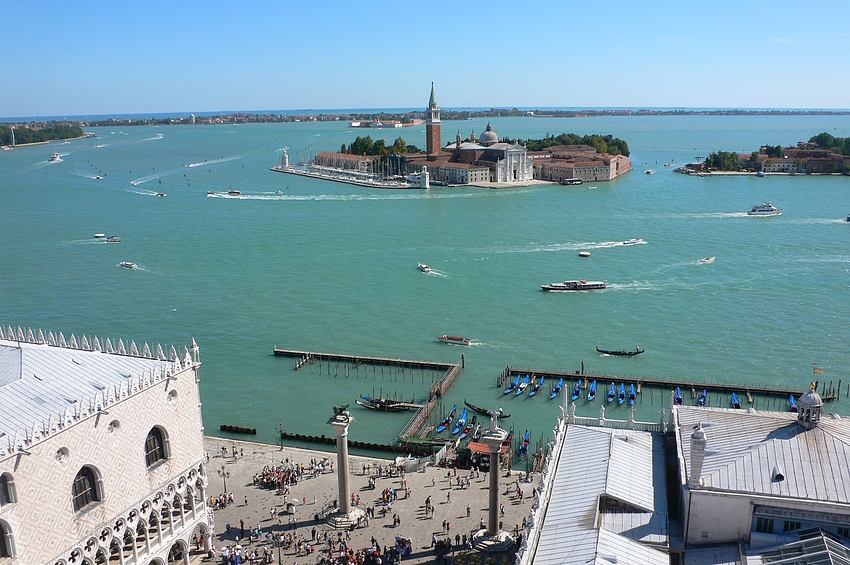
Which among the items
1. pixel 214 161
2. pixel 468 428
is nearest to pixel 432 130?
pixel 214 161

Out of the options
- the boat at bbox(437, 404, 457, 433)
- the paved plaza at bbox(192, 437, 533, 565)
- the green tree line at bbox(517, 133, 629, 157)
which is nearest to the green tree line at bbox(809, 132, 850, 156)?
the green tree line at bbox(517, 133, 629, 157)

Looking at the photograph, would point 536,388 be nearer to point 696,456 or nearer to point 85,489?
point 696,456

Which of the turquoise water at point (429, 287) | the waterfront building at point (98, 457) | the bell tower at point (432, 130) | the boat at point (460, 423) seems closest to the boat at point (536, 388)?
the turquoise water at point (429, 287)

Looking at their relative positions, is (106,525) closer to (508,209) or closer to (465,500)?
(465,500)

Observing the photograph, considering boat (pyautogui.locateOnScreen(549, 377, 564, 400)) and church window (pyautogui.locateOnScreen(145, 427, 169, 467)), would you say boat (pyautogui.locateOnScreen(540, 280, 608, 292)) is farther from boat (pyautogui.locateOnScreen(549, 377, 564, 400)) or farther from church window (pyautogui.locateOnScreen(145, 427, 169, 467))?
church window (pyautogui.locateOnScreen(145, 427, 169, 467))

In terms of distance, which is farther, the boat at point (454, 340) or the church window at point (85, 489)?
the boat at point (454, 340)

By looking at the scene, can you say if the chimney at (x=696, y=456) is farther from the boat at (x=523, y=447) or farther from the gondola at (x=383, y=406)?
the gondola at (x=383, y=406)
